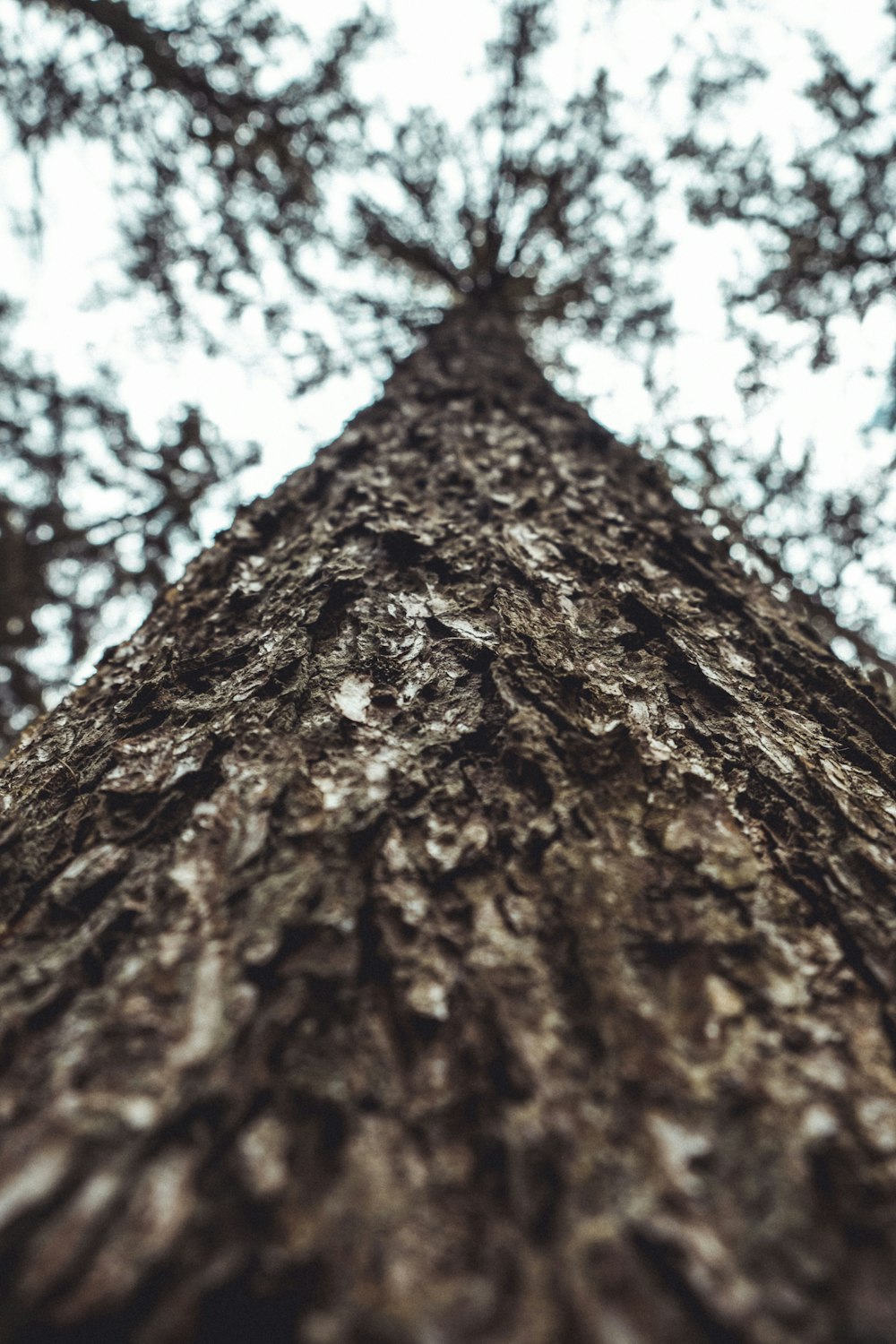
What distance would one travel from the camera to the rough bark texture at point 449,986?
520mm

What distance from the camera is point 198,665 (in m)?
1.33

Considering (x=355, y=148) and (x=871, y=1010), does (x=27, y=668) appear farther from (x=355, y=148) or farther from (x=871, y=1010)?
(x=871, y=1010)

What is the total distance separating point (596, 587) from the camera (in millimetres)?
1596

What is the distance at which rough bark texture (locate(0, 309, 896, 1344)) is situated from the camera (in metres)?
0.52

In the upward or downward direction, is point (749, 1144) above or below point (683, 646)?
below

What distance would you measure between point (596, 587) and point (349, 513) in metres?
0.73

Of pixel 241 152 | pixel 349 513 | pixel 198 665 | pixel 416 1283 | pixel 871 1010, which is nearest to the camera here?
pixel 416 1283

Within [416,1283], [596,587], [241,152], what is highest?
[241,152]

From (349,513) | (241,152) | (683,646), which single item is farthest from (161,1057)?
(241,152)

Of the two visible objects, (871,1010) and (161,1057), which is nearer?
(161,1057)

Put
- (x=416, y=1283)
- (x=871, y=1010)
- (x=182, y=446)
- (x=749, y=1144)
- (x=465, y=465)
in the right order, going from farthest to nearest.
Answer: (x=182, y=446) → (x=465, y=465) → (x=871, y=1010) → (x=749, y=1144) → (x=416, y=1283)

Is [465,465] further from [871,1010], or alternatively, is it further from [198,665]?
[871,1010]

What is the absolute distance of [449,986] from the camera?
75 cm

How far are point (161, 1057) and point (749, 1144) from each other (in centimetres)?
57
